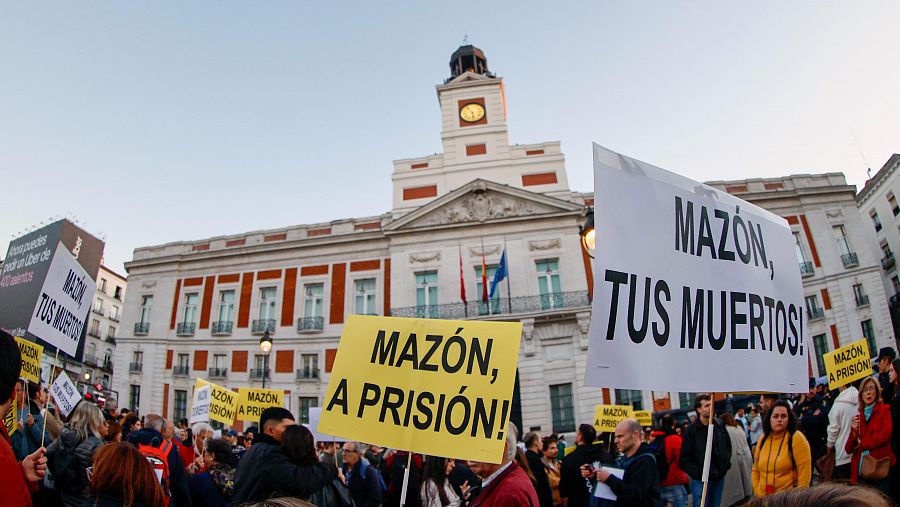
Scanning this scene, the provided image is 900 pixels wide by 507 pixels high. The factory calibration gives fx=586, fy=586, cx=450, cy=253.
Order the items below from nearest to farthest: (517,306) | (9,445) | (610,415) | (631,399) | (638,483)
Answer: (9,445), (638,483), (610,415), (631,399), (517,306)

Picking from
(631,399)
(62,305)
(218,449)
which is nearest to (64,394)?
(62,305)

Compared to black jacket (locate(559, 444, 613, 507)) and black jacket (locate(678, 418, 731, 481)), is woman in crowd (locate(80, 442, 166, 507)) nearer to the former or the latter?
black jacket (locate(559, 444, 613, 507))

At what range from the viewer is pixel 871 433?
6008 mm

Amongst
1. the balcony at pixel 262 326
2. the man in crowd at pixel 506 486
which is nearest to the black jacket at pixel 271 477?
the man in crowd at pixel 506 486

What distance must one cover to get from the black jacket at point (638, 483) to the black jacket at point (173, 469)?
378 centimetres

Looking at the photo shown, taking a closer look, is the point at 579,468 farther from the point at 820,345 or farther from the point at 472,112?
the point at 472,112

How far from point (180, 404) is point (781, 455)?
30790mm

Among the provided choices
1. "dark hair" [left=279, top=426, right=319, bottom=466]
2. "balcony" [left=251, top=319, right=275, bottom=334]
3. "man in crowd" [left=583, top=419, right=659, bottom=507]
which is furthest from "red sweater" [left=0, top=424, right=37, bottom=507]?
"balcony" [left=251, top=319, right=275, bottom=334]

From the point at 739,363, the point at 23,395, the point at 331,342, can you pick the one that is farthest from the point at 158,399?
the point at 739,363

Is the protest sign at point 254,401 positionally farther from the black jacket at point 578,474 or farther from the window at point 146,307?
the window at point 146,307

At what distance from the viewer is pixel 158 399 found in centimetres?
3047

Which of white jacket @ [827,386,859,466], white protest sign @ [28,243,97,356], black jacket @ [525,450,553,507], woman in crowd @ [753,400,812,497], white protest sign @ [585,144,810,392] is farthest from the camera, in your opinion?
white jacket @ [827,386,859,466]

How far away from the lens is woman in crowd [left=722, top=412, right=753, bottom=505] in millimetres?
6809

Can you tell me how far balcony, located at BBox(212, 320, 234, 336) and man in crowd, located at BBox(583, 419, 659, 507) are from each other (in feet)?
95.7
